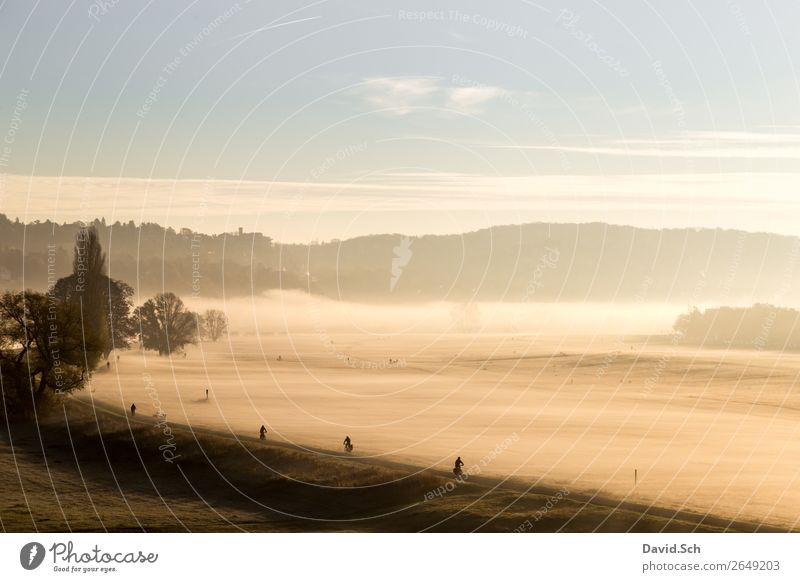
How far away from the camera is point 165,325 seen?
142m

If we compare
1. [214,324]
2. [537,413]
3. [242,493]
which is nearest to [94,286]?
[537,413]

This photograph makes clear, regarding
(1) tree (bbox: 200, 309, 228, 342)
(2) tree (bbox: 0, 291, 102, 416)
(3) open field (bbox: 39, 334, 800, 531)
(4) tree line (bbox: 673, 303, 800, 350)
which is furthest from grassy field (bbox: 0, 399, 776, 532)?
(4) tree line (bbox: 673, 303, 800, 350)

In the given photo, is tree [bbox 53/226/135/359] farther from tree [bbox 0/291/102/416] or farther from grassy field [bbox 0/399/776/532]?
grassy field [bbox 0/399/776/532]

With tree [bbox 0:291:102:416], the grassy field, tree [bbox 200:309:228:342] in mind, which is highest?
tree [bbox 200:309:228:342]

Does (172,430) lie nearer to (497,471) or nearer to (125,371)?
(497,471)

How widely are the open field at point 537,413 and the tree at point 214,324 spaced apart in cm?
1067

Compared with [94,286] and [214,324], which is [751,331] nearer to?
[214,324]

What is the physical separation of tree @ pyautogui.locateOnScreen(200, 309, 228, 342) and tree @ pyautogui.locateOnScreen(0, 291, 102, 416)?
4217 inches

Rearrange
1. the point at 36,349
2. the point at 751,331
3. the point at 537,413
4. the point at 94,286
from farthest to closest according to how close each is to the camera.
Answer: the point at 751,331 → the point at 94,286 → the point at 537,413 → the point at 36,349

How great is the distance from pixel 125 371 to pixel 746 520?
301 feet

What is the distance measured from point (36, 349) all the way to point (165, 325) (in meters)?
76.1

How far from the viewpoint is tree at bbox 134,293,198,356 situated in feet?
462

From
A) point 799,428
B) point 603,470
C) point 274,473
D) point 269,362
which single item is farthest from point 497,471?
point 269,362
